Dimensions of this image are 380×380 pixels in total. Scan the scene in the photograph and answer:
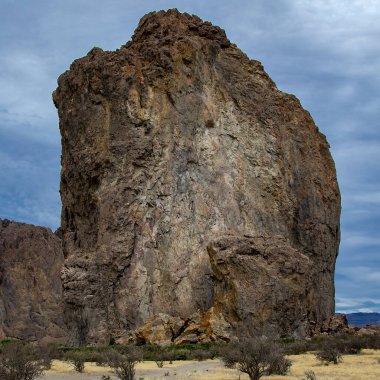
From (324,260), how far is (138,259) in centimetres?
1635

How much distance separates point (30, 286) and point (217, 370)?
3169 inches

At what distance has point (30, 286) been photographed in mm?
99625

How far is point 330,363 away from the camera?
83.3 feet

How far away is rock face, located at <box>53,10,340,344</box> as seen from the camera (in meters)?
40.8

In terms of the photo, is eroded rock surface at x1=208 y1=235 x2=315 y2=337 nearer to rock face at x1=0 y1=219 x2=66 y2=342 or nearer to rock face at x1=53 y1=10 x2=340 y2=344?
rock face at x1=53 y1=10 x2=340 y2=344

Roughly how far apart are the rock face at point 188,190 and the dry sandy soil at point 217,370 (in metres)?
10.8

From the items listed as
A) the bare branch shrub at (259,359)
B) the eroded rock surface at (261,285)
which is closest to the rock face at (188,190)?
the eroded rock surface at (261,285)

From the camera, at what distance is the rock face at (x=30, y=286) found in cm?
9450

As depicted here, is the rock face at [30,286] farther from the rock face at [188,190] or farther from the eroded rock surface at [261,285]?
the eroded rock surface at [261,285]

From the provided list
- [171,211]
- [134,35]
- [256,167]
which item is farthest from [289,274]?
[134,35]

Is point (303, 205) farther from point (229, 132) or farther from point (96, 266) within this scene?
point (96, 266)

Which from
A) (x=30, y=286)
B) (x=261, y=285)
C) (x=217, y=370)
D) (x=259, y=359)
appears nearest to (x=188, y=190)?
(x=261, y=285)

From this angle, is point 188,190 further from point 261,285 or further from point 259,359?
point 259,359

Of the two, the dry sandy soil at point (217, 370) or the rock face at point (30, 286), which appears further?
the rock face at point (30, 286)
